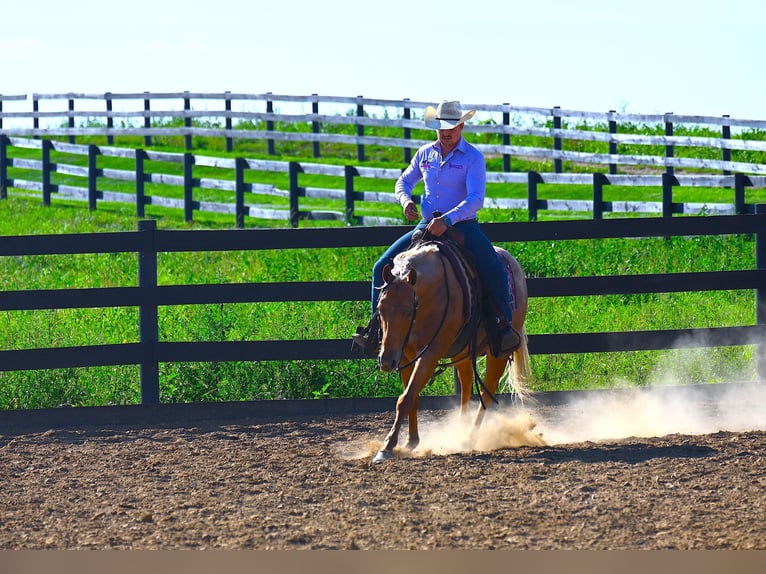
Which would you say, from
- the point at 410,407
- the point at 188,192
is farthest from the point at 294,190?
the point at 410,407

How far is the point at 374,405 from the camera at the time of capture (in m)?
10.1

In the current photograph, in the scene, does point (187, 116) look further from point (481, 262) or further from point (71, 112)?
point (481, 262)

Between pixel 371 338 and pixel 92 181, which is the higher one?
pixel 92 181

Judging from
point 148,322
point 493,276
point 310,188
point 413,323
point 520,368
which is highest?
point 310,188

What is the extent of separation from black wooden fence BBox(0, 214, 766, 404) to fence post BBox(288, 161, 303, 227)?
11291mm

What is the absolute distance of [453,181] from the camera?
8320 millimetres

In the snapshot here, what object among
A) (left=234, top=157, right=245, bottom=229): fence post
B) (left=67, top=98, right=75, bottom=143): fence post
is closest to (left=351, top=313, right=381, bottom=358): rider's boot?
(left=234, top=157, right=245, bottom=229): fence post

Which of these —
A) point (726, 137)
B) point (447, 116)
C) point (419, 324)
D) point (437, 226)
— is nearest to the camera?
point (419, 324)

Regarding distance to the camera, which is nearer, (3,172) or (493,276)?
(493,276)

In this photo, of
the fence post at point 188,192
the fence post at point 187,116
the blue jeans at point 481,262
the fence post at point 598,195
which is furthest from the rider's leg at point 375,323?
the fence post at point 187,116

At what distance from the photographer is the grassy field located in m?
10.5

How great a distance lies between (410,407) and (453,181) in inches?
61.6

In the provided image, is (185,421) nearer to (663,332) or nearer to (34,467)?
(34,467)

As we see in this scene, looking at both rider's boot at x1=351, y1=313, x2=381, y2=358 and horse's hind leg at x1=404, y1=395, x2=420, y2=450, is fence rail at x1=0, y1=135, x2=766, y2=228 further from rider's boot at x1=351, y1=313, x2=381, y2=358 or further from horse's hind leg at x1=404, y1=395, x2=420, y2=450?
rider's boot at x1=351, y1=313, x2=381, y2=358
